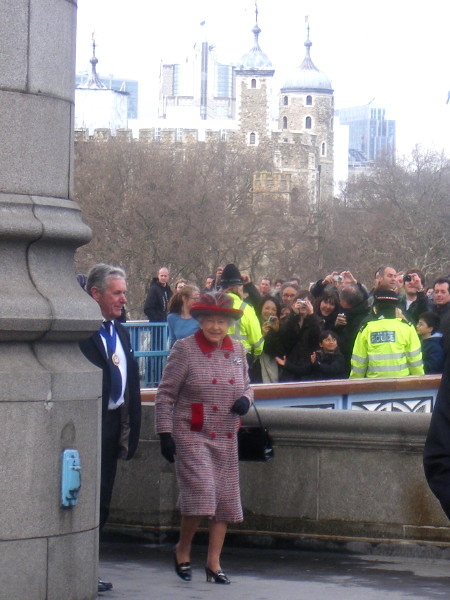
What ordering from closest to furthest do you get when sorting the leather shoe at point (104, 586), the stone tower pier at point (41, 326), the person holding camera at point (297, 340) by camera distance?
the stone tower pier at point (41, 326) < the leather shoe at point (104, 586) < the person holding camera at point (297, 340)

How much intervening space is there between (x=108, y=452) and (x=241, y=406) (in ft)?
2.32

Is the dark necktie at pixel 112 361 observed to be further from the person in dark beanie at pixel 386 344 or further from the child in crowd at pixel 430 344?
the child in crowd at pixel 430 344

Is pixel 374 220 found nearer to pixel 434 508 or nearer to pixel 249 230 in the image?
pixel 249 230

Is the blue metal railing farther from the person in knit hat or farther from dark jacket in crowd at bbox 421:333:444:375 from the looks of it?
dark jacket in crowd at bbox 421:333:444:375

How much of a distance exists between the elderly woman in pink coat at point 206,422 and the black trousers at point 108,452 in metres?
0.23

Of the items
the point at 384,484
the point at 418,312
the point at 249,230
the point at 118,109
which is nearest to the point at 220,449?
the point at 384,484

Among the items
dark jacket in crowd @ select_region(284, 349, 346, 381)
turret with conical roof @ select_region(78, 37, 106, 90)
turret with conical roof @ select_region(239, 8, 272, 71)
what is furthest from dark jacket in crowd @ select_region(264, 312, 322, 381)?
turret with conical roof @ select_region(239, 8, 272, 71)

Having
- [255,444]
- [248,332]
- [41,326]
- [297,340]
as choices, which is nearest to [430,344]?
[297,340]

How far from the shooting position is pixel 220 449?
748 cm

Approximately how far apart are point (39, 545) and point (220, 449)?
6.16 feet

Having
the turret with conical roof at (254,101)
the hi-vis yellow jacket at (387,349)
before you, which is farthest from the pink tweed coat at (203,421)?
the turret with conical roof at (254,101)

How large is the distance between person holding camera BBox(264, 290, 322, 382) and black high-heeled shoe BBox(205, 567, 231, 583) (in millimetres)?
4894

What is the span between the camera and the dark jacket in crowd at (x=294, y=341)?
40.6 ft

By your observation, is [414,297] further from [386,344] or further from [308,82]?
[308,82]
